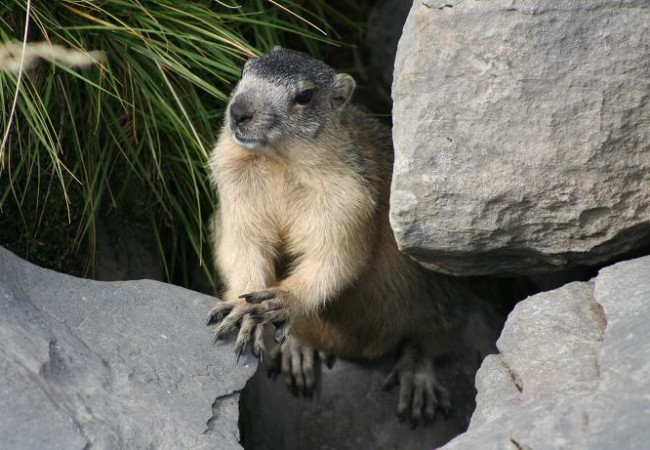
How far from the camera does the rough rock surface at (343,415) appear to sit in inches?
284

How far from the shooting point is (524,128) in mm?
5379

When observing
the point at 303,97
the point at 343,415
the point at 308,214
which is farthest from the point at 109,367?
the point at 343,415

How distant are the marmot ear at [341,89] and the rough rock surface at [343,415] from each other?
187 cm

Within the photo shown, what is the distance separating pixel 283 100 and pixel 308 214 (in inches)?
28.5

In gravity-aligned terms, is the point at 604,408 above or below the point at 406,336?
above

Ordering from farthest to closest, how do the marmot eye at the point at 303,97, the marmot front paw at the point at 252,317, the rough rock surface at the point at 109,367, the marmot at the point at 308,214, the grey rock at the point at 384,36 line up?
1. the grey rock at the point at 384,36
2. the marmot eye at the point at 303,97
3. the marmot at the point at 308,214
4. the marmot front paw at the point at 252,317
5. the rough rock surface at the point at 109,367

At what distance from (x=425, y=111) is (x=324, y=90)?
1451 mm

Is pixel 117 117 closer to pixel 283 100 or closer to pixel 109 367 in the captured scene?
pixel 283 100

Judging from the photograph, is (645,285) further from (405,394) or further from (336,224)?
(405,394)

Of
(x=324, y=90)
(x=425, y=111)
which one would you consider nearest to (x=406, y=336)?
(x=324, y=90)

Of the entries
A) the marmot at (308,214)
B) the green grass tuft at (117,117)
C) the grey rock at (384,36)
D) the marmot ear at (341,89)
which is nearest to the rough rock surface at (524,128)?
the marmot at (308,214)

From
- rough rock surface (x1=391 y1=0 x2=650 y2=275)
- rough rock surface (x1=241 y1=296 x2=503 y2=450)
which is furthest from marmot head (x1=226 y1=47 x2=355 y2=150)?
rough rock surface (x1=241 y1=296 x2=503 y2=450)

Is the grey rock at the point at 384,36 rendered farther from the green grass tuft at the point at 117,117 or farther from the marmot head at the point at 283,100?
the marmot head at the point at 283,100

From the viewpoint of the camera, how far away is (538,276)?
7891mm
